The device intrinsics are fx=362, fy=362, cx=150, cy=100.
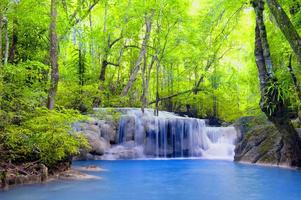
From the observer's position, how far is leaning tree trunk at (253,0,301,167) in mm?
9273

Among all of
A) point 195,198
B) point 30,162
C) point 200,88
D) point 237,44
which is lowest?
point 195,198

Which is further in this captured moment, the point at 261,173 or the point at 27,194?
the point at 261,173

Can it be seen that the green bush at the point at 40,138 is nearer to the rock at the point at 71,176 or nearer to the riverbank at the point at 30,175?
the riverbank at the point at 30,175

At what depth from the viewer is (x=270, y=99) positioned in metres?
10.2

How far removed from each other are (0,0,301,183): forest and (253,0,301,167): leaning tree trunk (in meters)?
0.03

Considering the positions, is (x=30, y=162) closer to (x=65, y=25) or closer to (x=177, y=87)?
(x=65, y=25)

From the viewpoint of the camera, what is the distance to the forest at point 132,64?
8406mm

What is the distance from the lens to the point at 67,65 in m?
19.6

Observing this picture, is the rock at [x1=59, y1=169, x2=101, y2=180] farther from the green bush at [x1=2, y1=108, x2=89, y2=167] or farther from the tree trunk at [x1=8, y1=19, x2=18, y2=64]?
the tree trunk at [x1=8, y1=19, x2=18, y2=64]

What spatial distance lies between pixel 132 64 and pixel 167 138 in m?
8.43

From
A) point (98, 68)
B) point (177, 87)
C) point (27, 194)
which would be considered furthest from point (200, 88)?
point (27, 194)

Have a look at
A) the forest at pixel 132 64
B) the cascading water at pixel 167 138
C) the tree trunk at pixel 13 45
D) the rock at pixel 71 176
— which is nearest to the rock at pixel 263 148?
the forest at pixel 132 64

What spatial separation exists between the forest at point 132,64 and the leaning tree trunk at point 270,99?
0.03 meters

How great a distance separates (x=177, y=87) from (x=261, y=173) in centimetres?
1637
